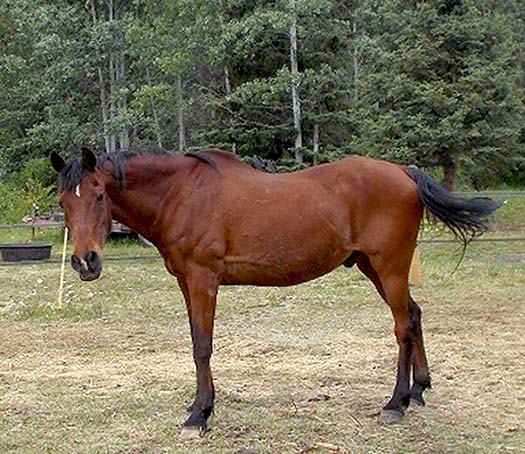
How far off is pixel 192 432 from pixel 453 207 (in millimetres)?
1847

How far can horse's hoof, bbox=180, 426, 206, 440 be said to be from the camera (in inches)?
152

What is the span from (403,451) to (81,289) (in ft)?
19.4

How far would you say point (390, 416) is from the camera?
4.04m

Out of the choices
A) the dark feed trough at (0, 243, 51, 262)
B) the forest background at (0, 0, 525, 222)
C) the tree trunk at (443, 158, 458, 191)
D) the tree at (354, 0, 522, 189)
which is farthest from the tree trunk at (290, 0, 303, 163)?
the dark feed trough at (0, 243, 51, 262)

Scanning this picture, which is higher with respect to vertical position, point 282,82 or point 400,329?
point 400,329

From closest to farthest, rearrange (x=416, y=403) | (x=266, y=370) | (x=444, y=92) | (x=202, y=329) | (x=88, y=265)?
(x=88, y=265) → (x=202, y=329) → (x=416, y=403) → (x=266, y=370) → (x=444, y=92)

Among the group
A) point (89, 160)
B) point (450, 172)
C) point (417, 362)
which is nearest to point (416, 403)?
point (417, 362)

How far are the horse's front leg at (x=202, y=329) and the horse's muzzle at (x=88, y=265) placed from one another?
19.8 inches

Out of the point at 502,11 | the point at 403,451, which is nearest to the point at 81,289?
the point at 403,451

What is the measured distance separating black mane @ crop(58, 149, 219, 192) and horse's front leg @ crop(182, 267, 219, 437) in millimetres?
624

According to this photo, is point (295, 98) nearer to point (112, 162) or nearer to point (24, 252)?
point (24, 252)

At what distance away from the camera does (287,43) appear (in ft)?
53.3

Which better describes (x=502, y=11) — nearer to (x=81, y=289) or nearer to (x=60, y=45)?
(x=60, y=45)

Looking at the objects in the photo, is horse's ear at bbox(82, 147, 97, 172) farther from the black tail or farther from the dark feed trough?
the dark feed trough
